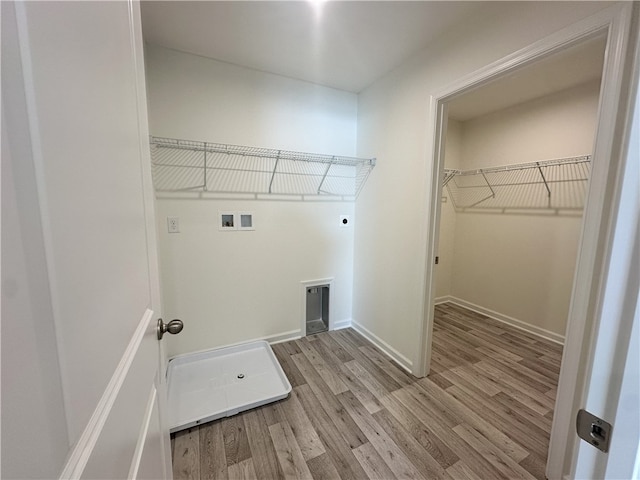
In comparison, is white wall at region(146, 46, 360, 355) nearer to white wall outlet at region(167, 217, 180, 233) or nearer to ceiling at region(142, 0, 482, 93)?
white wall outlet at region(167, 217, 180, 233)

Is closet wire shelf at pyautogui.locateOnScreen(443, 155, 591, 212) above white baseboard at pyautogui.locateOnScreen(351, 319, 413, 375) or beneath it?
above

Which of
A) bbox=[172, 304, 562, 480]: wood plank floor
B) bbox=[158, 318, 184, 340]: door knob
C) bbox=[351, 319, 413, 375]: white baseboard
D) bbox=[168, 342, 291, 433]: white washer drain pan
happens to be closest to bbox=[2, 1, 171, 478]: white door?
bbox=[158, 318, 184, 340]: door knob

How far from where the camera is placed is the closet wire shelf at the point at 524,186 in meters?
2.40

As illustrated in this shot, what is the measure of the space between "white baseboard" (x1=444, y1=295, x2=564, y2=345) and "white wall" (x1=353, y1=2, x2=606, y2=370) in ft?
5.43

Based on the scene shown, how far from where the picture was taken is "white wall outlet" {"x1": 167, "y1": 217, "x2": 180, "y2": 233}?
6.63ft

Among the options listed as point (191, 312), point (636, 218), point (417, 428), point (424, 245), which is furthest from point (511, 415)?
point (191, 312)

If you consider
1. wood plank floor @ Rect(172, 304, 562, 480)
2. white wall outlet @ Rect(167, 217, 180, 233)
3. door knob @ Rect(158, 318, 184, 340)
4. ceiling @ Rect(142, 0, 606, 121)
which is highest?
ceiling @ Rect(142, 0, 606, 121)

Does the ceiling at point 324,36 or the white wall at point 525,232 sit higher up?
the ceiling at point 324,36

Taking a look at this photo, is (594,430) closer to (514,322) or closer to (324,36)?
(324,36)

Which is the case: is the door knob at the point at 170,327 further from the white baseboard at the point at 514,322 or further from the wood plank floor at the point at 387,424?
the white baseboard at the point at 514,322

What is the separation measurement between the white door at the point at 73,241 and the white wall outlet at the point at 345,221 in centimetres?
220

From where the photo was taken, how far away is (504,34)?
141 cm

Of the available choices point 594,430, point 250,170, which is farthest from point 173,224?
point 594,430

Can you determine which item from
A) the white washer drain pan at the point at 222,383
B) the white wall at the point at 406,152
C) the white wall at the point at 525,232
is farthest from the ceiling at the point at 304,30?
the white washer drain pan at the point at 222,383
